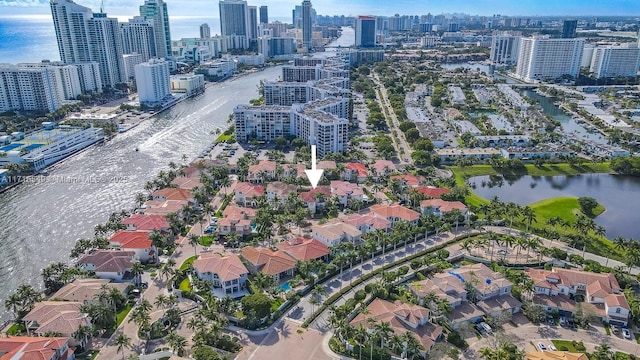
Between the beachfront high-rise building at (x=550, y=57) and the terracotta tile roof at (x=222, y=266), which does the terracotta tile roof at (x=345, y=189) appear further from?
the beachfront high-rise building at (x=550, y=57)

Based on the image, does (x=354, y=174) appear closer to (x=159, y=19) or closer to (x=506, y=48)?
(x=159, y=19)

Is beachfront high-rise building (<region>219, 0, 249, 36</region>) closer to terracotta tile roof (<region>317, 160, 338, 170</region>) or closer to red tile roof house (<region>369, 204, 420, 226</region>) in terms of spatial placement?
terracotta tile roof (<region>317, 160, 338, 170</region>)

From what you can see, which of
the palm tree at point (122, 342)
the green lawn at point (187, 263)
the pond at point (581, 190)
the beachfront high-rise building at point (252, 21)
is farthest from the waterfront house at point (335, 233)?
the beachfront high-rise building at point (252, 21)

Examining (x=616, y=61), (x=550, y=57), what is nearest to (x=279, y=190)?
(x=550, y=57)

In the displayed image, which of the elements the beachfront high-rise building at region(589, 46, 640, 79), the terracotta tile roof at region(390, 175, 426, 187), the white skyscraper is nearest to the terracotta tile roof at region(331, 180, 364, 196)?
the terracotta tile roof at region(390, 175, 426, 187)

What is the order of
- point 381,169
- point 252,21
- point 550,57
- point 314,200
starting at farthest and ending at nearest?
point 252,21 → point 550,57 → point 381,169 → point 314,200

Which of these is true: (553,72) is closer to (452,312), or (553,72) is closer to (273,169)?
(273,169)
